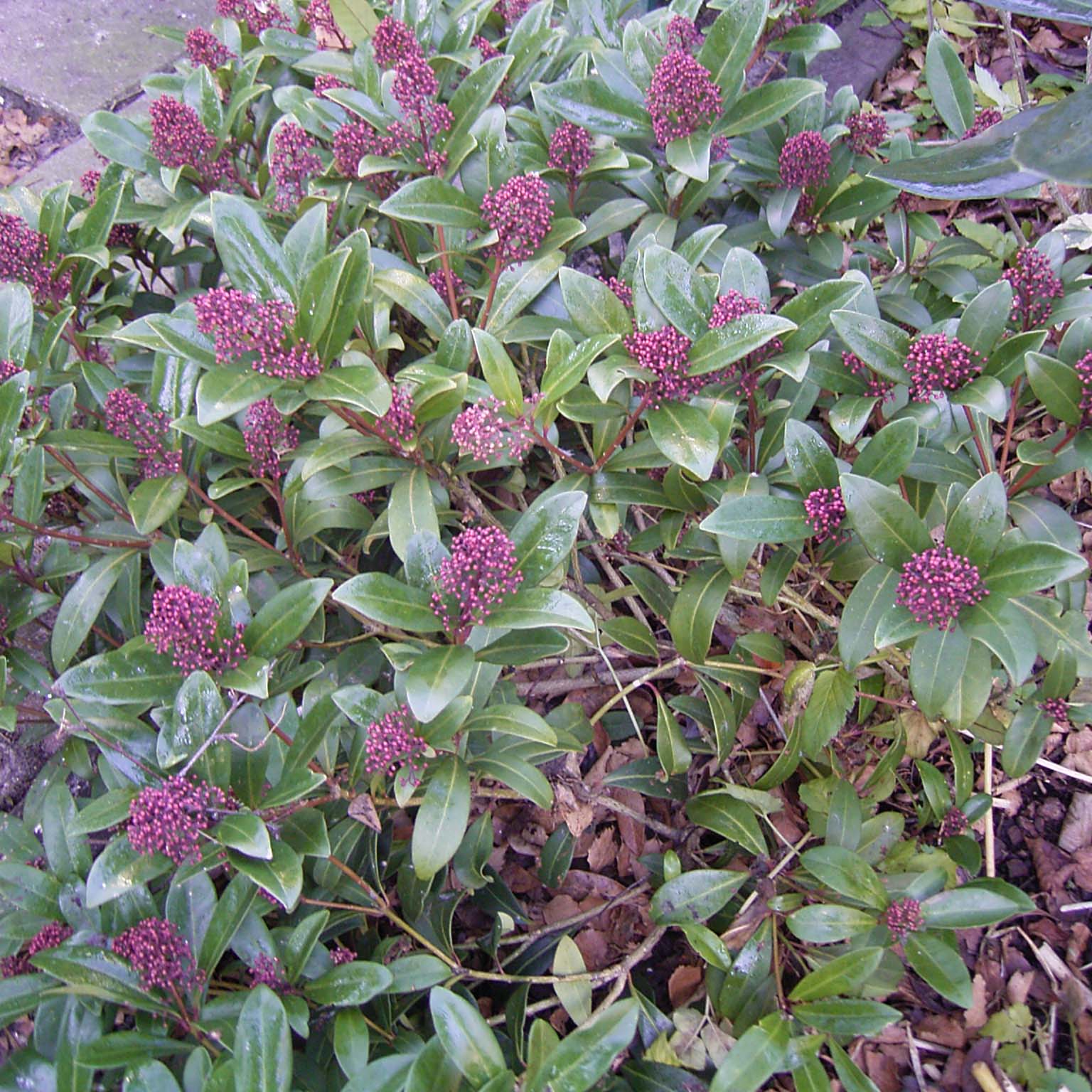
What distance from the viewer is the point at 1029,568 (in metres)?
1.50

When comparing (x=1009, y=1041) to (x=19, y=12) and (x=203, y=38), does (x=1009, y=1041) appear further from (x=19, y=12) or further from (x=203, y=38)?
(x=19, y=12)

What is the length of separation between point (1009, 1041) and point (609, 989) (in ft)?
3.07

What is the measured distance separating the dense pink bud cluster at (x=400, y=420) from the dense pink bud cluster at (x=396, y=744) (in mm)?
555

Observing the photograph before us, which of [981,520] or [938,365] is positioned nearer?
[981,520]

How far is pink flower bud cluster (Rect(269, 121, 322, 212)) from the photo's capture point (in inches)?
86.1

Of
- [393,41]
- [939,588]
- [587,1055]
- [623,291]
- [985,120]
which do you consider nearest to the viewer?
[587,1055]

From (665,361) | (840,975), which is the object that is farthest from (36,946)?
(665,361)

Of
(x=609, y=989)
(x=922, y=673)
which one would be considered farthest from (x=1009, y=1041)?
(x=922, y=673)

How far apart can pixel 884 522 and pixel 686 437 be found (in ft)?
1.28

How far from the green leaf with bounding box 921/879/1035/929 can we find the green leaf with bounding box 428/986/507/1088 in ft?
3.00

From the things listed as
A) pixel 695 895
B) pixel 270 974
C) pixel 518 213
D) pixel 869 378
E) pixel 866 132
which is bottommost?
pixel 695 895

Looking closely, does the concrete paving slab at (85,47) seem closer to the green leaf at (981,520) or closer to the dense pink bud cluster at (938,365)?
the dense pink bud cluster at (938,365)

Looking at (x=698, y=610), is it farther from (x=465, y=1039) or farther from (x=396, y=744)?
(x=465, y=1039)

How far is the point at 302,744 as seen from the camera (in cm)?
174
